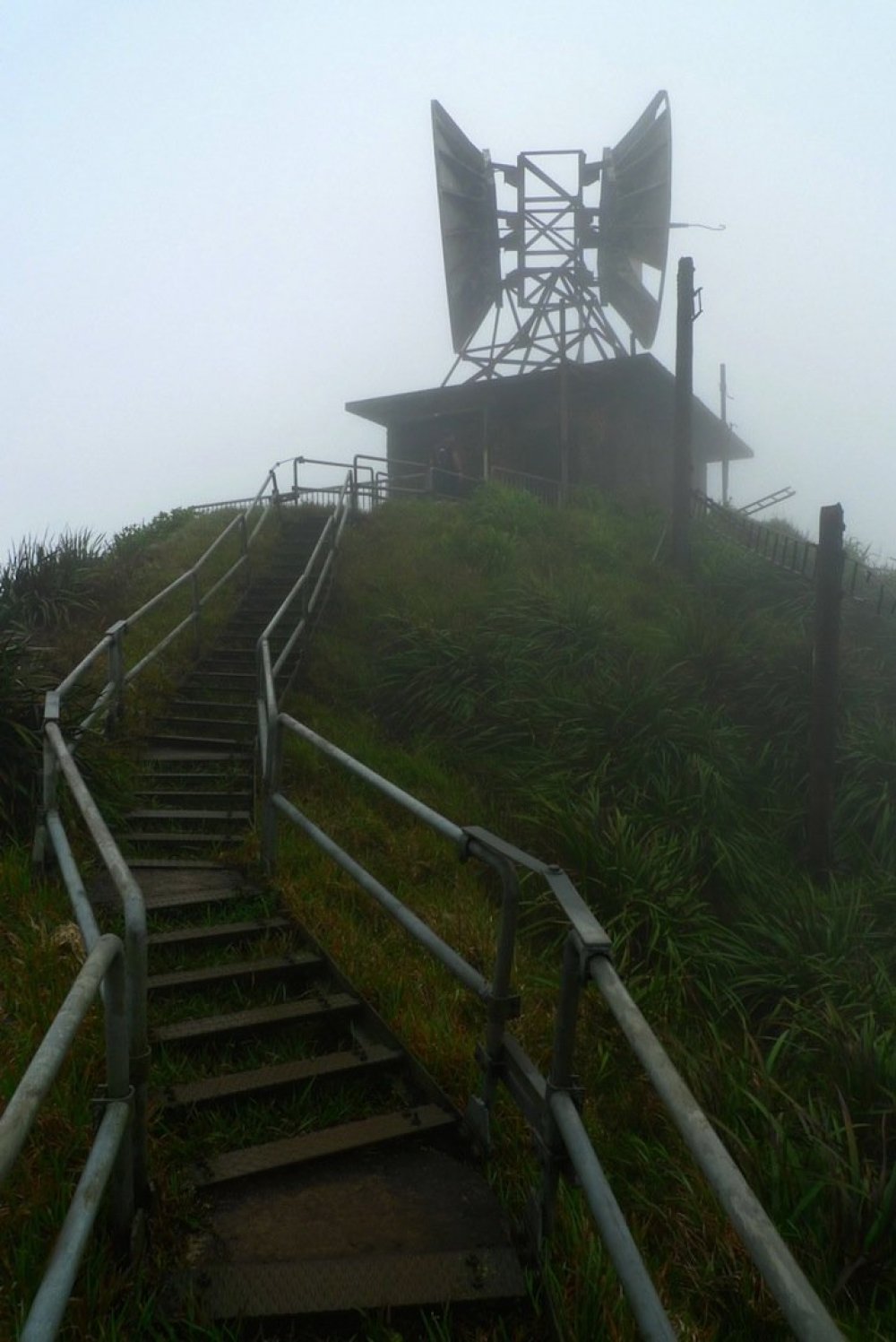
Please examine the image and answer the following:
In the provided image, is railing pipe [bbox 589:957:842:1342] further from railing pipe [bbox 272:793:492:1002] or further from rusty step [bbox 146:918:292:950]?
rusty step [bbox 146:918:292:950]

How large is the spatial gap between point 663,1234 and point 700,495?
1838 centimetres

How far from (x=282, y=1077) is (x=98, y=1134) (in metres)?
1.42

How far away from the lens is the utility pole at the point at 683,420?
15.1 m

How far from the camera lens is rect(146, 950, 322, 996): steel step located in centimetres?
423

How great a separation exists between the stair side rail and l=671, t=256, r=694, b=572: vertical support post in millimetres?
Result: 12033

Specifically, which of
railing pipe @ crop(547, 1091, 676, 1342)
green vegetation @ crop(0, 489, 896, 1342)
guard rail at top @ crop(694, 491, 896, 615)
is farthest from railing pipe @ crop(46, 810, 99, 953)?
guard rail at top @ crop(694, 491, 896, 615)

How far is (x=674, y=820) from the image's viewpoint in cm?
802

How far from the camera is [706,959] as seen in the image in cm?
610

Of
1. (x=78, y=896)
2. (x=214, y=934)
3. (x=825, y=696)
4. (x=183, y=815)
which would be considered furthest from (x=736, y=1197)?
(x=825, y=696)

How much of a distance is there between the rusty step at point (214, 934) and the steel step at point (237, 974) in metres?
0.17

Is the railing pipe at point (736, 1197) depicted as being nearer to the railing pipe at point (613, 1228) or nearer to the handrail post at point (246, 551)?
the railing pipe at point (613, 1228)

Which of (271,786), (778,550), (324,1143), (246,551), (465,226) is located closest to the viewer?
(324,1143)

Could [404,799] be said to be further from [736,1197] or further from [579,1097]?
[736,1197]

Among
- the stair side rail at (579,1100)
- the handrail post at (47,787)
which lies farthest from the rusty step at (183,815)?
the stair side rail at (579,1100)
